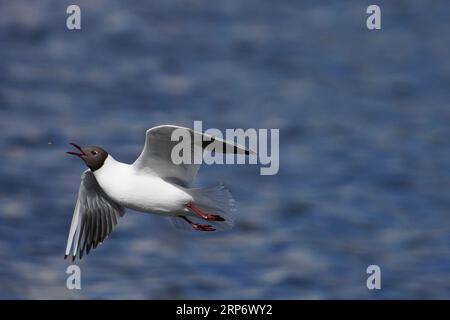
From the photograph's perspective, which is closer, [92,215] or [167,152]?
[167,152]

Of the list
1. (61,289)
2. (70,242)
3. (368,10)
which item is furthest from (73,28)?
(70,242)

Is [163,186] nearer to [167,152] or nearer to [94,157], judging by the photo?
[167,152]

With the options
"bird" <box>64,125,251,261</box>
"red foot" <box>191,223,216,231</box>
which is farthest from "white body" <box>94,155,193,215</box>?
"red foot" <box>191,223,216,231</box>

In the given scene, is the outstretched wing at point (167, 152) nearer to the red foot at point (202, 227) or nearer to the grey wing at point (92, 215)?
the red foot at point (202, 227)

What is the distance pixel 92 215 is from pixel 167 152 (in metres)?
0.95

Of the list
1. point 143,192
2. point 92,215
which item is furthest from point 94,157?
point 92,215

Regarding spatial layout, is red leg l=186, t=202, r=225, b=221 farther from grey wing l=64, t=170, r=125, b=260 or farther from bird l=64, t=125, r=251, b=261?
grey wing l=64, t=170, r=125, b=260

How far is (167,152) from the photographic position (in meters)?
6.31

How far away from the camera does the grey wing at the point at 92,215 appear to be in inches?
274

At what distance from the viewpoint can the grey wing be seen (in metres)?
6.95

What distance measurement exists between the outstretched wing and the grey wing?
63 cm

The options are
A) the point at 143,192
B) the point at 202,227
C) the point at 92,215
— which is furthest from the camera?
the point at 92,215

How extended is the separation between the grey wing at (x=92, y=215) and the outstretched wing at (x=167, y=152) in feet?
2.07

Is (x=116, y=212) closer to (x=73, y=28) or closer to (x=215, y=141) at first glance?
(x=215, y=141)
